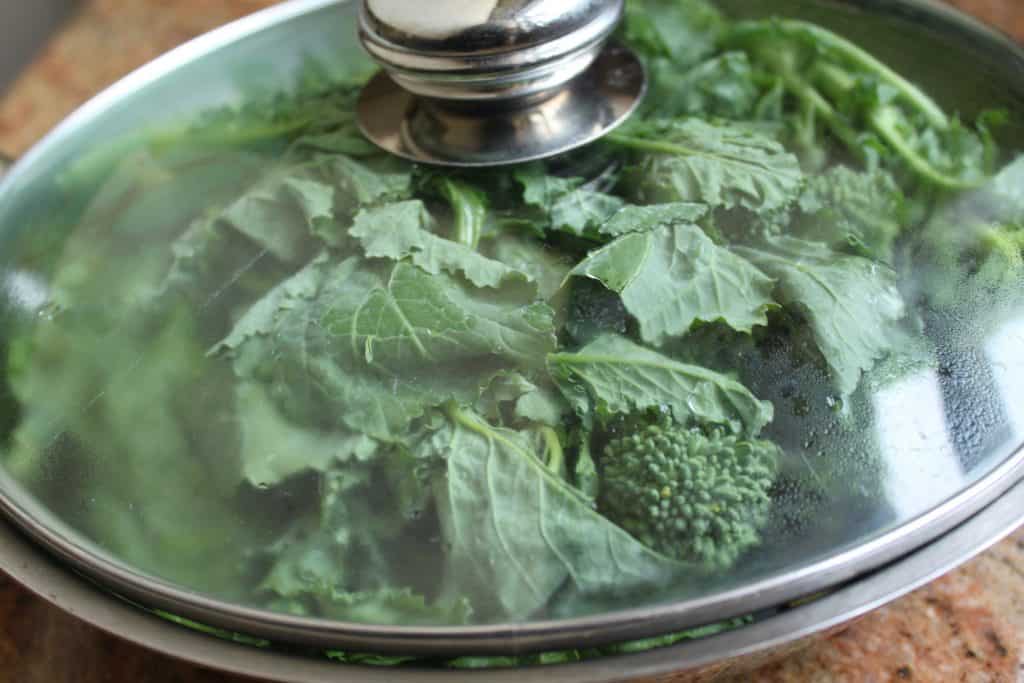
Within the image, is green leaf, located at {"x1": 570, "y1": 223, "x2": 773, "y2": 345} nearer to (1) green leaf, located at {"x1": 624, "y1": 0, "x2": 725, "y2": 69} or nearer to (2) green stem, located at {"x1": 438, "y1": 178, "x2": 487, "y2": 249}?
(2) green stem, located at {"x1": 438, "y1": 178, "x2": 487, "y2": 249}

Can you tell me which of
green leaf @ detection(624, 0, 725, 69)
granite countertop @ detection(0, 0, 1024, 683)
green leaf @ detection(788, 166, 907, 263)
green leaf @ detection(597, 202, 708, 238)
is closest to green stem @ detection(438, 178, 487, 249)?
green leaf @ detection(597, 202, 708, 238)

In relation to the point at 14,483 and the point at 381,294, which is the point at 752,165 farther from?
the point at 14,483

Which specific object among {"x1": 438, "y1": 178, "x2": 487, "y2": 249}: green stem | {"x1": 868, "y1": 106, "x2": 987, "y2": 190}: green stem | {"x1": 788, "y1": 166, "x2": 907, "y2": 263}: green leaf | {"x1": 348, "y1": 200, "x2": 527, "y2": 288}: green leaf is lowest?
{"x1": 868, "y1": 106, "x2": 987, "y2": 190}: green stem

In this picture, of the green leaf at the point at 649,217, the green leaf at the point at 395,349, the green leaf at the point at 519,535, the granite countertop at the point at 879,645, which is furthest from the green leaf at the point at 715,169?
the granite countertop at the point at 879,645

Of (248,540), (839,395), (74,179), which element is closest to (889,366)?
(839,395)

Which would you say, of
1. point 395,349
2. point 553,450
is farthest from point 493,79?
point 553,450
